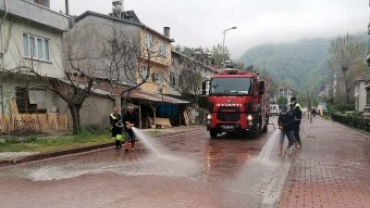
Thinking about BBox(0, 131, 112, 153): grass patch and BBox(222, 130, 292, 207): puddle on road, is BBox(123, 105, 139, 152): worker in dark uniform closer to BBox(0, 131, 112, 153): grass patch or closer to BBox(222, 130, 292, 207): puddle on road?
BBox(0, 131, 112, 153): grass patch

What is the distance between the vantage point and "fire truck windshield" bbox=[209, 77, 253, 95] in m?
18.1

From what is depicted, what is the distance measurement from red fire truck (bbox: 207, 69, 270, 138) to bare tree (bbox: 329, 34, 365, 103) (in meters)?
47.7

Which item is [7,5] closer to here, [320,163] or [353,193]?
[320,163]

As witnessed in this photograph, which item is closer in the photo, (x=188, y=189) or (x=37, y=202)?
(x=37, y=202)

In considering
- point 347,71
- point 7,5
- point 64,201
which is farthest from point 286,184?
point 347,71

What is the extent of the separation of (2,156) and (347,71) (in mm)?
59092

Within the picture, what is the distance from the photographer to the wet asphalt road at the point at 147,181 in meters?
6.94

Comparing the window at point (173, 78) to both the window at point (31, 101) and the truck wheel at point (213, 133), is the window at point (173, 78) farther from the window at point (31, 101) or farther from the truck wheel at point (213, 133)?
the truck wheel at point (213, 133)

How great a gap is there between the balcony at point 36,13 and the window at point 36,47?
968 mm

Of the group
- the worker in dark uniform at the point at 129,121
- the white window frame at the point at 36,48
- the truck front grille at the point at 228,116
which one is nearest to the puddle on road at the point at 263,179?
the worker in dark uniform at the point at 129,121

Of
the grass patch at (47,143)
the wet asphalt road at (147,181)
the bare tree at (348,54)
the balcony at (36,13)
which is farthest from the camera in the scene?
the bare tree at (348,54)

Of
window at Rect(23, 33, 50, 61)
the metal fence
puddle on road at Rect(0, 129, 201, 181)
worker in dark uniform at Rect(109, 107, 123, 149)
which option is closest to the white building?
window at Rect(23, 33, 50, 61)

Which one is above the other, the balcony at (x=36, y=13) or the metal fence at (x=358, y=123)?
the balcony at (x=36, y=13)

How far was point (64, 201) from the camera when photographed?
271 inches
